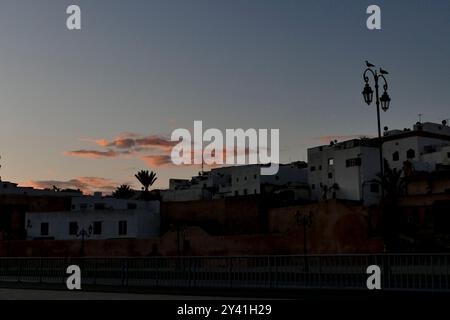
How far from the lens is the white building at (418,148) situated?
6656 centimetres

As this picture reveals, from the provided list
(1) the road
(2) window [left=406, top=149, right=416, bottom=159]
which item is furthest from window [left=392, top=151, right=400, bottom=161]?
(1) the road

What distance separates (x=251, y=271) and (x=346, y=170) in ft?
177

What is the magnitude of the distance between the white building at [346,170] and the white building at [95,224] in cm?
2216

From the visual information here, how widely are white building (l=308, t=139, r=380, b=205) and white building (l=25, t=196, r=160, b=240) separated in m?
22.2

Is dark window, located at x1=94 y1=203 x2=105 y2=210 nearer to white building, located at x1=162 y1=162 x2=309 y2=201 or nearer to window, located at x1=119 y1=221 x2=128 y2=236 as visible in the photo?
window, located at x1=119 y1=221 x2=128 y2=236

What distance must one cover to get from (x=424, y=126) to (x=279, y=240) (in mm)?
37947

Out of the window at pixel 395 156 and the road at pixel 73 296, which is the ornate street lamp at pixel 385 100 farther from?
the window at pixel 395 156

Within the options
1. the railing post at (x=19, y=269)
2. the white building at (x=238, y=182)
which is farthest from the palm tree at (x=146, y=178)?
the railing post at (x=19, y=269)

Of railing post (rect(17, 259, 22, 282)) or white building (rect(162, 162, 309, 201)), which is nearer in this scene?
railing post (rect(17, 259, 22, 282))

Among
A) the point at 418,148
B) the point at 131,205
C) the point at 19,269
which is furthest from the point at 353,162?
the point at 19,269

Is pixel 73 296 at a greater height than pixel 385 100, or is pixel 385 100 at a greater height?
pixel 385 100

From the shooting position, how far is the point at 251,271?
18.6m

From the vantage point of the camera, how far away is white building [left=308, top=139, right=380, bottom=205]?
67.9 metres

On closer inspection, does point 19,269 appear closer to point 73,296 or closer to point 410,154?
point 73,296
